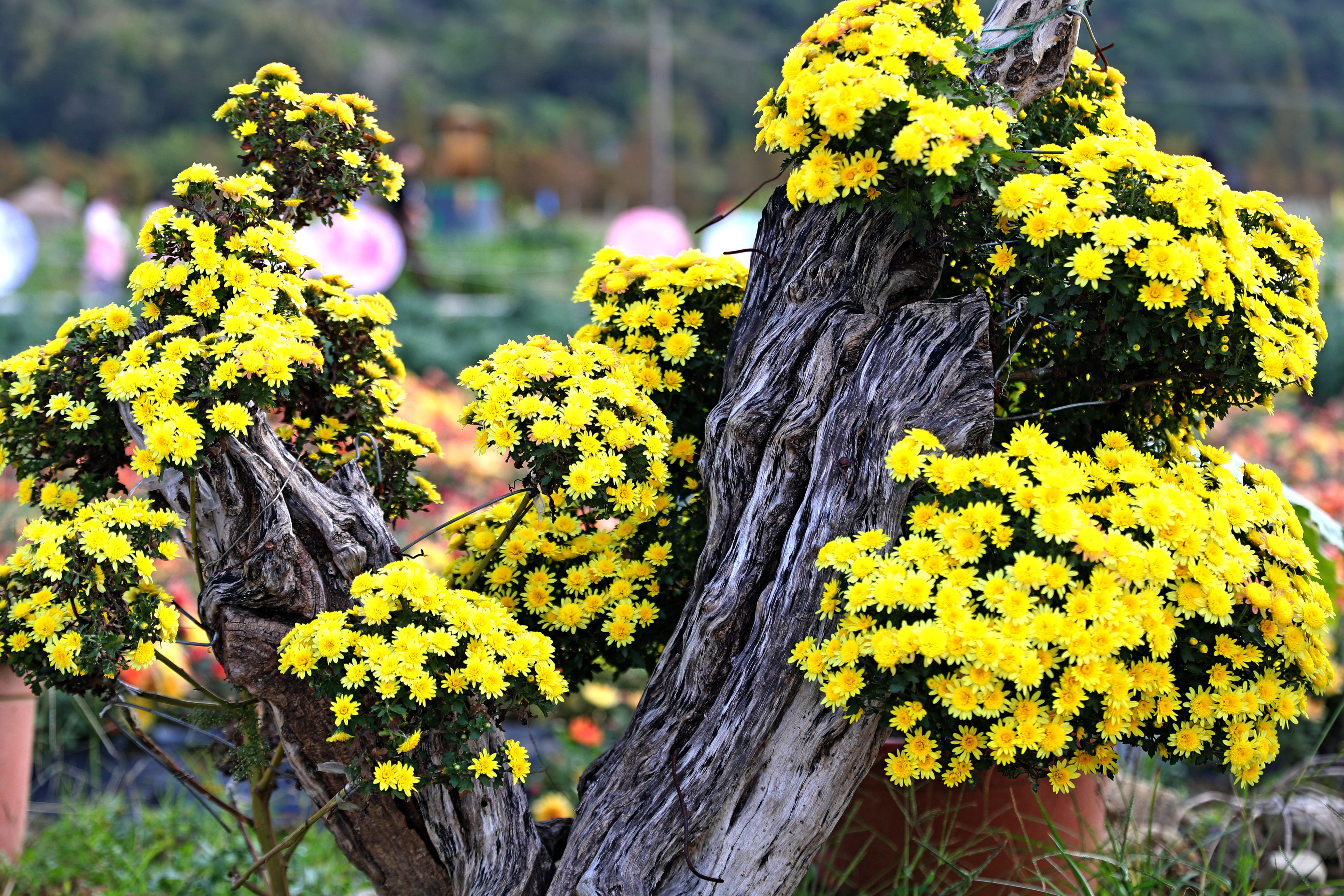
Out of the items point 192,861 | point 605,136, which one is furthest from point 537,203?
point 192,861

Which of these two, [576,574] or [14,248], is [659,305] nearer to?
[576,574]

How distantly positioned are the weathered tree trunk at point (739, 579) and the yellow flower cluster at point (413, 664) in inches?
6.3

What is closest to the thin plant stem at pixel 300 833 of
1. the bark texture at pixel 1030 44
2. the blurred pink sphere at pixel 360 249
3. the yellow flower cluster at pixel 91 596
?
the yellow flower cluster at pixel 91 596

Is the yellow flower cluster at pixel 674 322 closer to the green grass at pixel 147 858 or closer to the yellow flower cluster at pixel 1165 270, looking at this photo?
A: the yellow flower cluster at pixel 1165 270

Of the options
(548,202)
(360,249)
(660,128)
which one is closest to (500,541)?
(360,249)

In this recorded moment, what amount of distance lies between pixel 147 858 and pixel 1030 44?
2879 mm

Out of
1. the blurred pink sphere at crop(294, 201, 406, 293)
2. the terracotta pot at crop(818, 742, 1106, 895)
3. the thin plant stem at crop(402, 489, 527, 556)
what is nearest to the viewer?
the thin plant stem at crop(402, 489, 527, 556)

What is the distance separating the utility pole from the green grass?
2560 cm

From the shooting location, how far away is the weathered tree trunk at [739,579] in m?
1.75

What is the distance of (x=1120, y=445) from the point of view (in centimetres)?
186

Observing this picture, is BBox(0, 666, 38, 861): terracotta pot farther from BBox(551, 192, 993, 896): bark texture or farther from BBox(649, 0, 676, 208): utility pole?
BBox(649, 0, 676, 208): utility pole

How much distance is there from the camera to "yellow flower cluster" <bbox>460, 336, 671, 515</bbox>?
1688 millimetres

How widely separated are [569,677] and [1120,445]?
111 centimetres

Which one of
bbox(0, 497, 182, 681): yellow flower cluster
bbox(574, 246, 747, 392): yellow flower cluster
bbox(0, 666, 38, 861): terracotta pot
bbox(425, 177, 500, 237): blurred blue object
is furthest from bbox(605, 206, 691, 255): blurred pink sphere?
bbox(425, 177, 500, 237): blurred blue object
